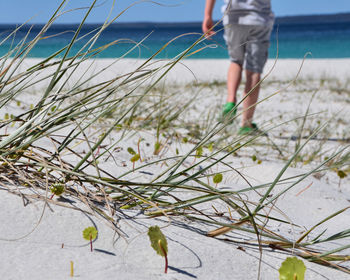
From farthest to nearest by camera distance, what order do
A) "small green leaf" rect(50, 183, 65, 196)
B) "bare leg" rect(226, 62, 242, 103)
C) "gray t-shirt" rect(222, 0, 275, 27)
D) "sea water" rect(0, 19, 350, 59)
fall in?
1. "sea water" rect(0, 19, 350, 59)
2. "bare leg" rect(226, 62, 242, 103)
3. "gray t-shirt" rect(222, 0, 275, 27)
4. "small green leaf" rect(50, 183, 65, 196)

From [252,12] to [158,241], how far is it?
2.70 m

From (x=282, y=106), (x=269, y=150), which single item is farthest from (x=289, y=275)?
(x=282, y=106)

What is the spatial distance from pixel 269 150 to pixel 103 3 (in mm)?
1642

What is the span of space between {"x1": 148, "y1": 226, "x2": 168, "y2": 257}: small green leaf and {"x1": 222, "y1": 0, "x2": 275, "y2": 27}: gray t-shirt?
2.61 metres

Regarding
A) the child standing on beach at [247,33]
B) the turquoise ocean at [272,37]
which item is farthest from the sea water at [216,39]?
the child standing on beach at [247,33]

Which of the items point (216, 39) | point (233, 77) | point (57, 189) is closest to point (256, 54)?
point (233, 77)

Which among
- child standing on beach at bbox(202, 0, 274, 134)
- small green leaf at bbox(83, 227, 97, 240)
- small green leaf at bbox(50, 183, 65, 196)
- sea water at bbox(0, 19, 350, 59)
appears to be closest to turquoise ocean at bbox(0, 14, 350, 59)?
sea water at bbox(0, 19, 350, 59)

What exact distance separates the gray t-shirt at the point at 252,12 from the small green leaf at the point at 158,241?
2605 millimetres

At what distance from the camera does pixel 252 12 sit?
3092 mm

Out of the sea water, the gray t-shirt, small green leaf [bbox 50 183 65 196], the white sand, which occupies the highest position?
the sea water

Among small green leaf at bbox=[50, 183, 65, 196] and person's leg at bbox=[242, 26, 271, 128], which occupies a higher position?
person's leg at bbox=[242, 26, 271, 128]

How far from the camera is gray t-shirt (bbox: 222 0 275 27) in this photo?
306 cm

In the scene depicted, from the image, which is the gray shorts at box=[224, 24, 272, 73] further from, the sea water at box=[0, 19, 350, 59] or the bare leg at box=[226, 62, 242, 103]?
the sea water at box=[0, 19, 350, 59]

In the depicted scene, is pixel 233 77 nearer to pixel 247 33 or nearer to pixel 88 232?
pixel 247 33
